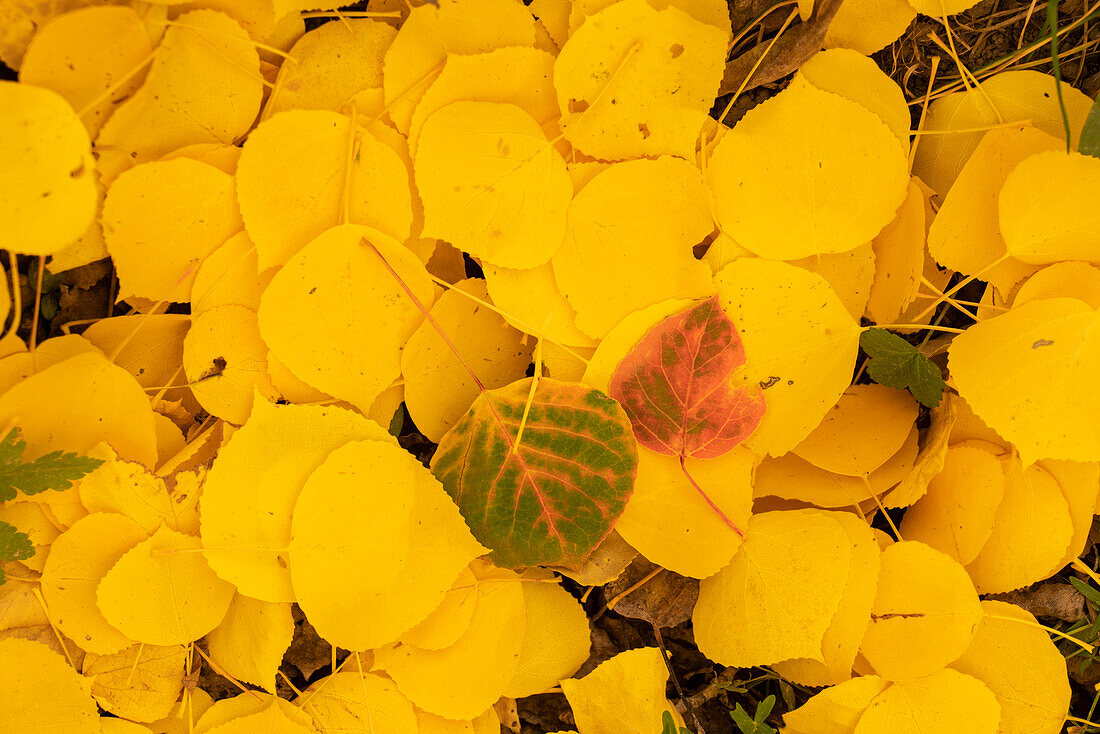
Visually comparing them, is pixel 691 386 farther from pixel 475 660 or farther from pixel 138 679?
pixel 138 679

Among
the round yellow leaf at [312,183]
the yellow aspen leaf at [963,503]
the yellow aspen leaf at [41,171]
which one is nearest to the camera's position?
the yellow aspen leaf at [41,171]

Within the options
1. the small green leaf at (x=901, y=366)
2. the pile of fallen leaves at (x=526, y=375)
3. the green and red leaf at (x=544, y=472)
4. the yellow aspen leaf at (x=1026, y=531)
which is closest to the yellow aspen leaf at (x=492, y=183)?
the pile of fallen leaves at (x=526, y=375)

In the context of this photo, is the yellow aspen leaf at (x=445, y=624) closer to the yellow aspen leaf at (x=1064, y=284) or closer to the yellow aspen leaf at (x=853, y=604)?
the yellow aspen leaf at (x=853, y=604)

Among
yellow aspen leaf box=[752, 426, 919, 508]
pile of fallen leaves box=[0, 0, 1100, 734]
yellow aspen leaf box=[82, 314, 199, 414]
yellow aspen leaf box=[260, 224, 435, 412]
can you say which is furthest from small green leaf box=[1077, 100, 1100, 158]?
yellow aspen leaf box=[82, 314, 199, 414]

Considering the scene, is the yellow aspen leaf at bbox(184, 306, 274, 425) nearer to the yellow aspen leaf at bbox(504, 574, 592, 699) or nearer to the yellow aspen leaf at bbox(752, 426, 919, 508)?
the yellow aspen leaf at bbox(504, 574, 592, 699)

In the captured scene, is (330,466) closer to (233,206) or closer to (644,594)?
(233,206)

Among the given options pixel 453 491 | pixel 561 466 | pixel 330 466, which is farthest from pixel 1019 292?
pixel 330 466
